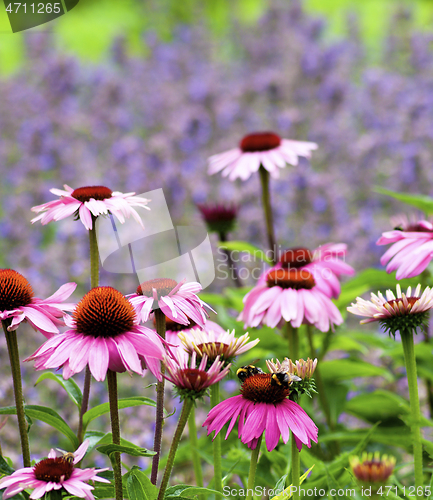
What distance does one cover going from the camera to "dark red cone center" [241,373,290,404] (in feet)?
1.63

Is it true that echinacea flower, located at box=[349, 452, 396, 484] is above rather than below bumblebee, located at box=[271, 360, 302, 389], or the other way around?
below

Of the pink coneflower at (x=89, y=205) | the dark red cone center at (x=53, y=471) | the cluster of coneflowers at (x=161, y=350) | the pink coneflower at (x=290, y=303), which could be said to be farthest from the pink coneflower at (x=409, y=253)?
the dark red cone center at (x=53, y=471)

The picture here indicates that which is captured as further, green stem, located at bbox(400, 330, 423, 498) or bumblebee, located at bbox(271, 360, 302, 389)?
green stem, located at bbox(400, 330, 423, 498)

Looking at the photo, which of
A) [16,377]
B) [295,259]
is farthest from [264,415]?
[295,259]

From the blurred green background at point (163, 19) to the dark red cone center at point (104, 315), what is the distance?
9.87 feet

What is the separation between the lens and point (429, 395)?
1101 mm

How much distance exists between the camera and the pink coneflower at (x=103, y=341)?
0.44m

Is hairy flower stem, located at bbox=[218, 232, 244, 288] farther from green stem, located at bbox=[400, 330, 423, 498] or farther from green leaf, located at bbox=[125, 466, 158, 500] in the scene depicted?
green leaf, located at bbox=[125, 466, 158, 500]

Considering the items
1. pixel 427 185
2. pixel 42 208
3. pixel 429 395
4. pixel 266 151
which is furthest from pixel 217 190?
pixel 42 208

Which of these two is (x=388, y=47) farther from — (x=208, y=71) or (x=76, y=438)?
(x=76, y=438)

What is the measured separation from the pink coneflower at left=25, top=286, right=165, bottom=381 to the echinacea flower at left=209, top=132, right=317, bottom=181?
2.04ft

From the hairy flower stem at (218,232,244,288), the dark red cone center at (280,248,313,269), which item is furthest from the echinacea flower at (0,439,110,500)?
the hairy flower stem at (218,232,244,288)

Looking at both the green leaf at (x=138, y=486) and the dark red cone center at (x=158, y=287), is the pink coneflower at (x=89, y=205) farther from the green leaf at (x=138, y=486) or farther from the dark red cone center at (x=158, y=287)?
the green leaf at (x=138, y=486)

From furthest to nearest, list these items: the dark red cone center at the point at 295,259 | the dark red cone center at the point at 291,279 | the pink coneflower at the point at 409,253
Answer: the dark red cone center at the point at 295,259 → the dark red cone center at the point at 291,279 → the pink coneflower at the point at 409,253
